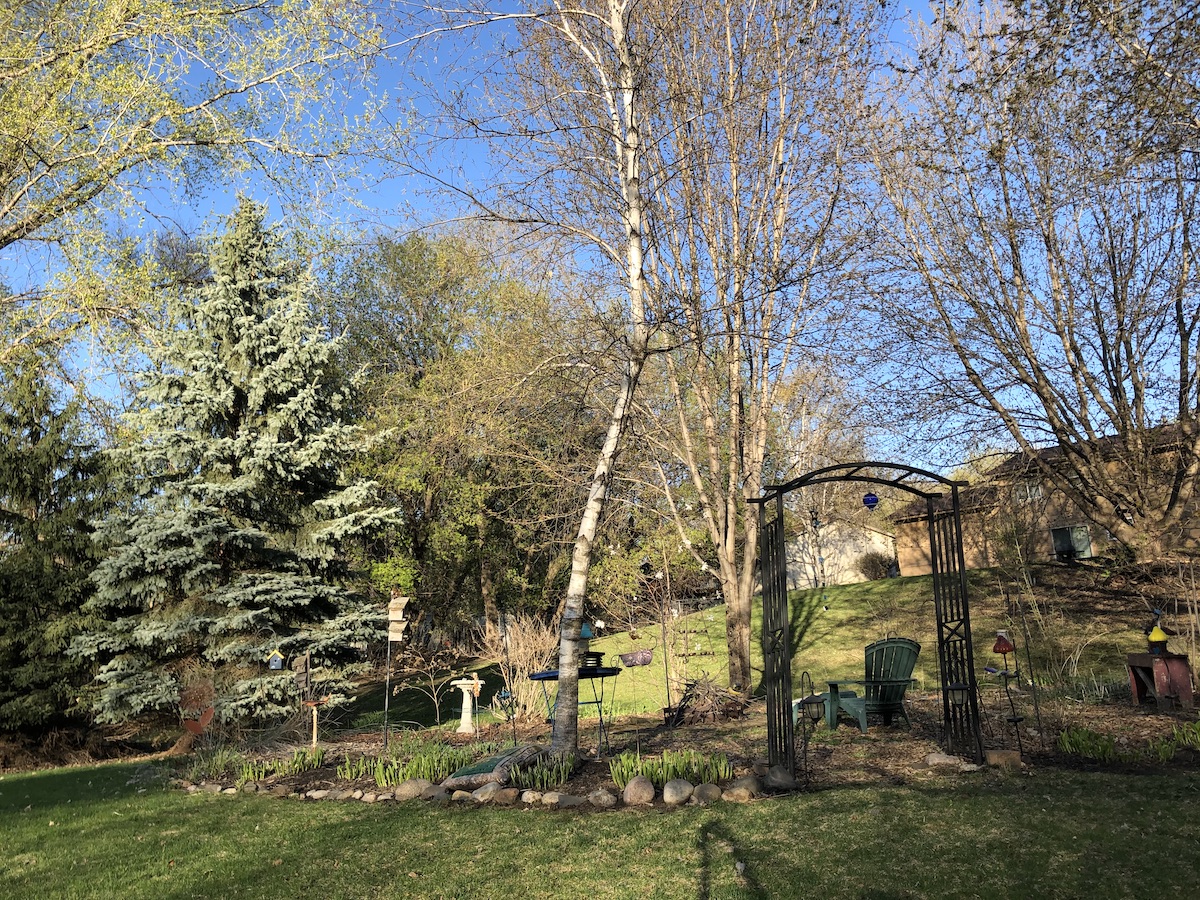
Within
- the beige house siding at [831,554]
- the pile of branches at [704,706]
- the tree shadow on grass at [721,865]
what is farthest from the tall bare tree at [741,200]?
the beige house siding at [831,554]

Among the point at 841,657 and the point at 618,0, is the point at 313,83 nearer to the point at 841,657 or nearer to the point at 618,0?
the point at 618,0

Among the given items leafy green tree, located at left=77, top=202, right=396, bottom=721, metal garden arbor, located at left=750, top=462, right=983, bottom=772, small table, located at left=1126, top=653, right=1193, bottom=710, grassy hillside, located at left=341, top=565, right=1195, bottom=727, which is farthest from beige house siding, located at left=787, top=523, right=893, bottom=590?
metal garden arbor, located at left=750, top=462, right=983, bottom=772

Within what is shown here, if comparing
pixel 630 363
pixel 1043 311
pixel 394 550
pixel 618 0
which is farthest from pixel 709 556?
pixel 618 0

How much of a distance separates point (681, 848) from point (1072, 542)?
21979 mm

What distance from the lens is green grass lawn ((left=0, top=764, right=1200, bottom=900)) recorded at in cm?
444

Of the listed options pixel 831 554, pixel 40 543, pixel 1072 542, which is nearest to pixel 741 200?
pixel 40 543

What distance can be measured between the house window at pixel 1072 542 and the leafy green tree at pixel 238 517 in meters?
19.0

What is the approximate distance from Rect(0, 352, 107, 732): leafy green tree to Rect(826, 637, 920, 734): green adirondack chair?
32.9ft

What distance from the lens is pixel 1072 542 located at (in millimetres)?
23062

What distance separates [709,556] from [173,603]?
12447 mm

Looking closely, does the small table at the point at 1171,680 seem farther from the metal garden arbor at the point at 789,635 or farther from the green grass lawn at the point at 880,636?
the metal garden arbor at the point at 789,635

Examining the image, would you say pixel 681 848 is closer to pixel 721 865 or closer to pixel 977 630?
pixel 721 865

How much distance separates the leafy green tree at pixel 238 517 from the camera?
1107 cm

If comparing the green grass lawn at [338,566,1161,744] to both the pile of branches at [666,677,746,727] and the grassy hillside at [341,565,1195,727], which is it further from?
the pile of branches at [666,677,746,727]
